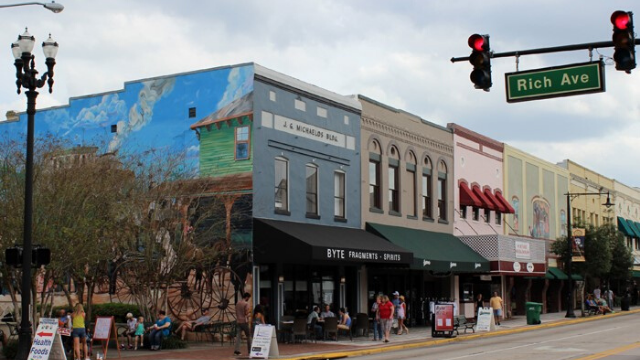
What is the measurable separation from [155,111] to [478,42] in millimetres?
19633

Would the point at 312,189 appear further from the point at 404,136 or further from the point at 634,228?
the point at 634,228

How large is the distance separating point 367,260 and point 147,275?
7731 millimetres

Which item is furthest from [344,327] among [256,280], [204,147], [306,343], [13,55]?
[13,55]

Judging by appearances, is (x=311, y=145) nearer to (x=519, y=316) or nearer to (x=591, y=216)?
(x=519, y=316)

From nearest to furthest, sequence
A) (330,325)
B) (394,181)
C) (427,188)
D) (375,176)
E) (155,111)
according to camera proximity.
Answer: (330,325)
(155,111)
(375,176)
(394,181)
(427,188)

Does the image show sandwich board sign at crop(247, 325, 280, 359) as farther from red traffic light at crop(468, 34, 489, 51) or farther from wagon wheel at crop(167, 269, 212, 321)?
red traffic light at crop(468, 34, 489, 51)

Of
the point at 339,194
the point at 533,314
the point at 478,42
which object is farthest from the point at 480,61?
the point at 533,314

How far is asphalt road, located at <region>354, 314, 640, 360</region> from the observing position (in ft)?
74.1

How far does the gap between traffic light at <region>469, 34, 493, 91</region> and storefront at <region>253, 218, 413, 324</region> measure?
14.7 meters

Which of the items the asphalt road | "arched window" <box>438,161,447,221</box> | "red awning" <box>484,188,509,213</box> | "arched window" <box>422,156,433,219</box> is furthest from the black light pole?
"red awning" <box>484,188,509,213</box>

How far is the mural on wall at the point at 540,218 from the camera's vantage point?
50625 mm

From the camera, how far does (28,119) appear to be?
60.5 feet

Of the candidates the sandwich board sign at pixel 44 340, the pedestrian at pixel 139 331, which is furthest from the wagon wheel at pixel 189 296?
the sandwich board sign at pixel 44 340

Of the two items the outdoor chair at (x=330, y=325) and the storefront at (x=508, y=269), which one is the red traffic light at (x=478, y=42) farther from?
the storefront at (x=508, y=269)
